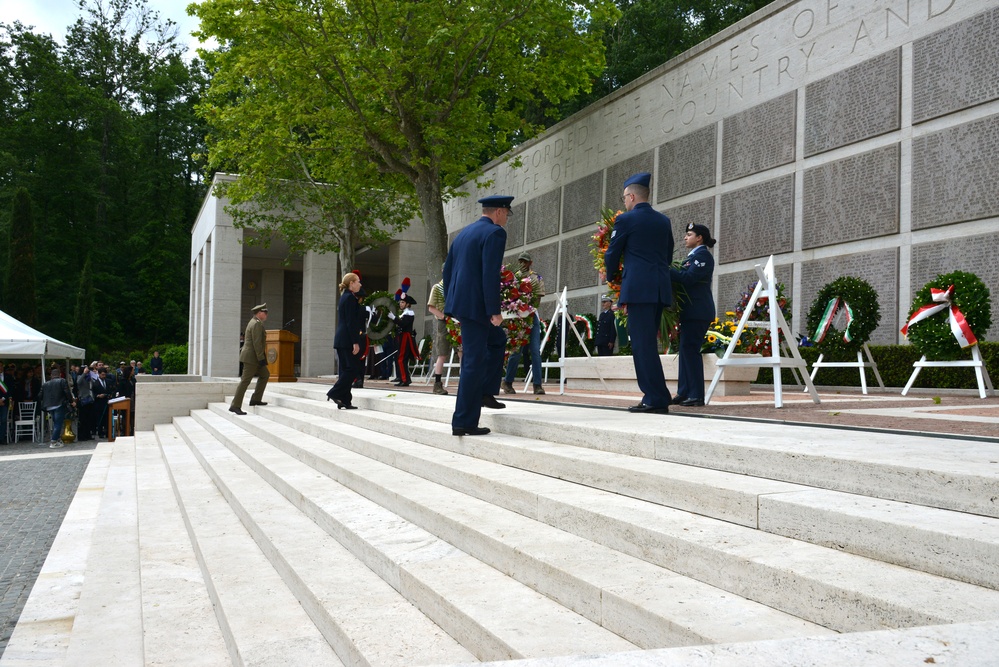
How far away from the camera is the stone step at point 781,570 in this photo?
2258 millimetres

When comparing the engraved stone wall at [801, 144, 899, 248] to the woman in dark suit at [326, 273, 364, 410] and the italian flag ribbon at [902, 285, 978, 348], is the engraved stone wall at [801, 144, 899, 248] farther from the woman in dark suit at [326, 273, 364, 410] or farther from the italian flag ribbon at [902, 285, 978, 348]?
the woman in dark suit at [326, 273, 364, 410]

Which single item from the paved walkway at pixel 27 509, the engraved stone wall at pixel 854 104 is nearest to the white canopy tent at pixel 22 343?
the paved walkway at pixel 27 509

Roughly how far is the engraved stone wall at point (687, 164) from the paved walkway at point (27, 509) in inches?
434

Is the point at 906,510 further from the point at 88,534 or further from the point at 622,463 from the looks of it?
the point at 88,534

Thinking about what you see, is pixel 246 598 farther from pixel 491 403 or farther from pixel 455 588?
pixel 491 403

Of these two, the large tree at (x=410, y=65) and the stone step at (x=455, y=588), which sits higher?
the large tree at (x=410, y=65)

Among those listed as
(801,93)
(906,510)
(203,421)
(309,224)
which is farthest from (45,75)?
(906,510)

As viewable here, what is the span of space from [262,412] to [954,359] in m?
9.18

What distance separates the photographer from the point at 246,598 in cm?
395

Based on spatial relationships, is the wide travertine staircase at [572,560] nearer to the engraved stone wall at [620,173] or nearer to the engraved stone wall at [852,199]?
the engraved stone wall at [852,199]

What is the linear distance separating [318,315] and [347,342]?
1698 centimetres

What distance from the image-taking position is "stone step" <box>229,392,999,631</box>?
2.26 metres

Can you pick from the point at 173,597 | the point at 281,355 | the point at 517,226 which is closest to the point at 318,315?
the point at 281,355

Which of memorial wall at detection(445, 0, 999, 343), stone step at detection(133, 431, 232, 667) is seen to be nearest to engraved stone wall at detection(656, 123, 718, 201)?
memorial wall at detection(445, 0, 999, 343)
